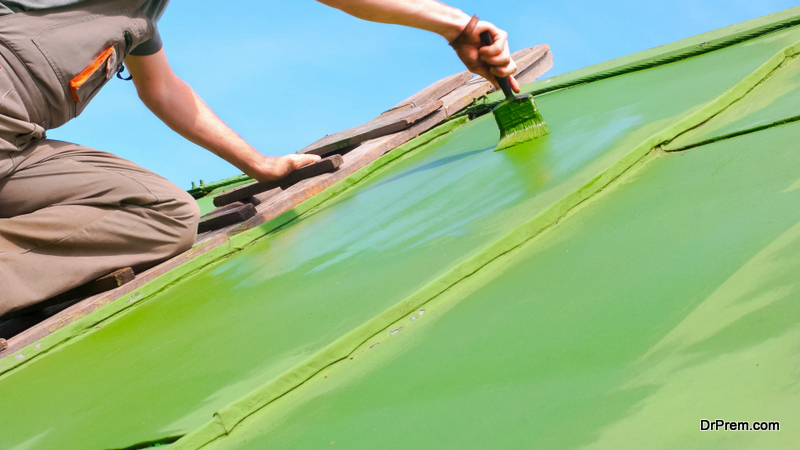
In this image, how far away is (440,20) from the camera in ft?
7.55

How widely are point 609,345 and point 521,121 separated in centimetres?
142

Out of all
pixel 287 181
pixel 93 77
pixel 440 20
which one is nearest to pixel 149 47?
pixel 93 77

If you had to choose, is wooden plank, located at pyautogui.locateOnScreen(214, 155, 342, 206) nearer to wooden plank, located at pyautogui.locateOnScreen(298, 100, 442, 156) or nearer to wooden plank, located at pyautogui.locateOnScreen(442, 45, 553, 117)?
wooden plank, located at pyautogui.locateOnScreen(298, 100, 442, 156)

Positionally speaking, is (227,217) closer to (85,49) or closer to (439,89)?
(85,49)

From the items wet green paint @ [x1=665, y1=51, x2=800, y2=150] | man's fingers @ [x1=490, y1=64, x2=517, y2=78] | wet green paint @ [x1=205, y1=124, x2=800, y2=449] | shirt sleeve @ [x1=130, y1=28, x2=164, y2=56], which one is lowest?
wet green paint @ [x1=205, y1=124, x2=800, y2=449]

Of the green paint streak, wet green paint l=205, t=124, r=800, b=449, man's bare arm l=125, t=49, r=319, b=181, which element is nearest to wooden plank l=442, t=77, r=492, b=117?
the green paint streak

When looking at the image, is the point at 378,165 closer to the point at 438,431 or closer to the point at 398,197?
the point at 398,197

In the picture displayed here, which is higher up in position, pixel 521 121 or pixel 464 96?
pixel 464 96

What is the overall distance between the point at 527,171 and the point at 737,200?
69 centimetres

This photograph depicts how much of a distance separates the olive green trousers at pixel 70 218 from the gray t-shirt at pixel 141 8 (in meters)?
0.41

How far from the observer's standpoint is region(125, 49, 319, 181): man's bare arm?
2773mm

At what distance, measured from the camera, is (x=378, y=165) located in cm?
292

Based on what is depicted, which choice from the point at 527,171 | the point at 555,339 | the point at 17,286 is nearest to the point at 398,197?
the point at 527,171

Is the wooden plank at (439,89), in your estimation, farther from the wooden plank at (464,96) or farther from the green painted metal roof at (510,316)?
the green painted metal roof at (510,316)
